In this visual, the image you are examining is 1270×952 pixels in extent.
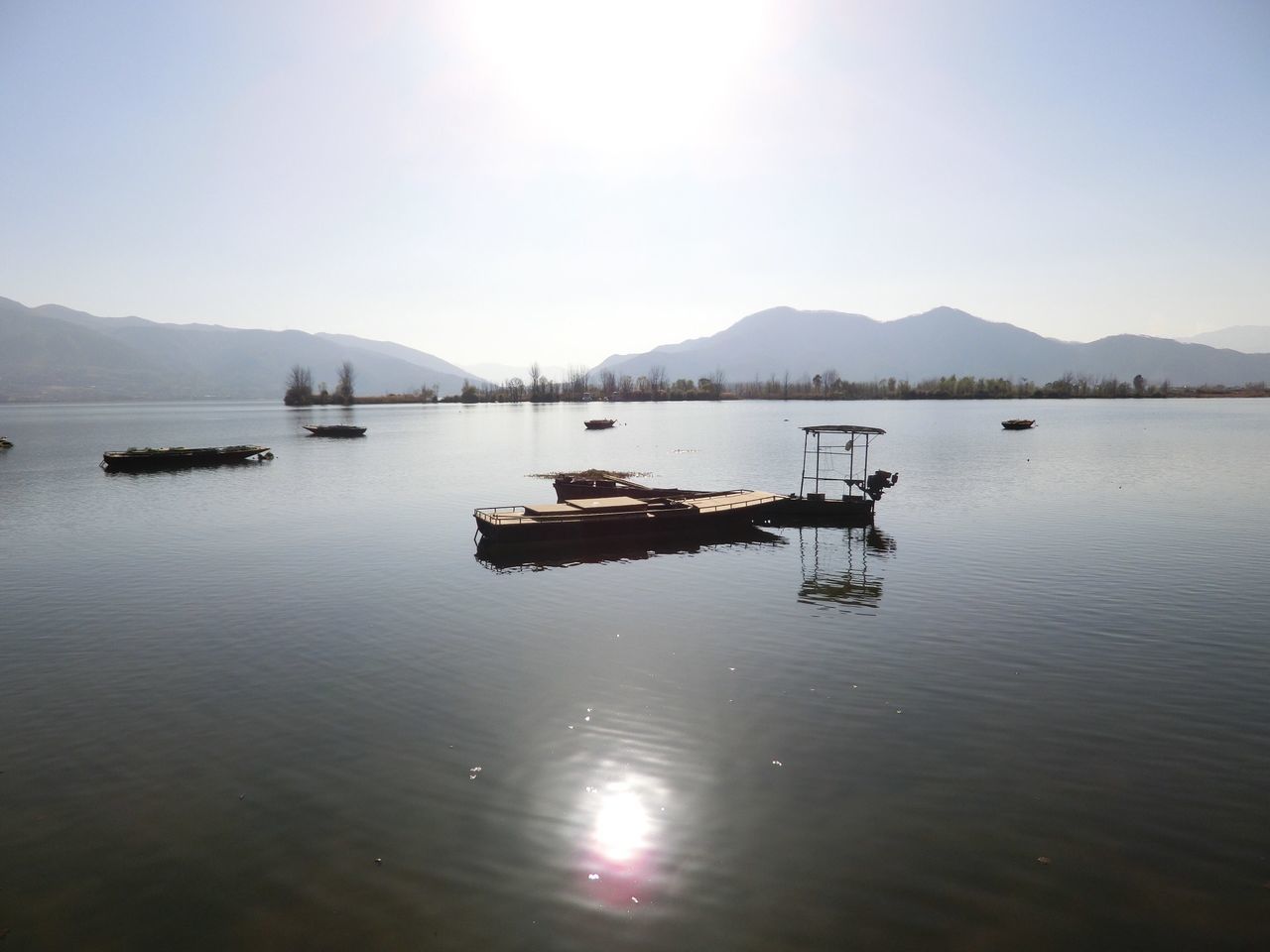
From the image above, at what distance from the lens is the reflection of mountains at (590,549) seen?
108 ft

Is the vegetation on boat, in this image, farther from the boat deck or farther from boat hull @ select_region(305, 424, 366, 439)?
boat hull @ select_region(305, 424, 366, 439)

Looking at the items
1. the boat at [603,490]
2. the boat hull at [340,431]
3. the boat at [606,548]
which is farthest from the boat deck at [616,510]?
the boat hull at [340,431]

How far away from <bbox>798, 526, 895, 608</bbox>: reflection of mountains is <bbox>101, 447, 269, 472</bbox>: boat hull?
69036 mm

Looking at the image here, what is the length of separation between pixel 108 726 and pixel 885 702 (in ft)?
60.3

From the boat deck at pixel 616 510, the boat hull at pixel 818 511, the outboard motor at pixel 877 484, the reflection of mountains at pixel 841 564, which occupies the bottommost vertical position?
the reflection of mountains at pixel 841 564

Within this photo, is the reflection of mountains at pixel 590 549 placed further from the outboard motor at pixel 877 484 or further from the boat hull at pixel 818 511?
the outboard motor at pixel 877 484

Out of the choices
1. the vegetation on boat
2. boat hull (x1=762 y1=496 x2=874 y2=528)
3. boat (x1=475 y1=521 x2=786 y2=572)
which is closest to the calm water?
boat (x1=475 y1=521 x2=786 y2=572)

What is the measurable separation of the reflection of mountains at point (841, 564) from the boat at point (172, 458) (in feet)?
227

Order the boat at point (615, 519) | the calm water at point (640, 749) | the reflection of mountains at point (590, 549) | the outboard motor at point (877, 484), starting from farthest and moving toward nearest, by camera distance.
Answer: the outboard motor at point (877, 484) < the boat at point (615, 519) < the reflection of mountains at point (590, 549) < the calm water at point (640, 749)

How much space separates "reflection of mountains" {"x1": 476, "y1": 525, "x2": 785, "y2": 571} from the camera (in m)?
32.8

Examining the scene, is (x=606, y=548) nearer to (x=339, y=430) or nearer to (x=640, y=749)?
(x=640, y=749)

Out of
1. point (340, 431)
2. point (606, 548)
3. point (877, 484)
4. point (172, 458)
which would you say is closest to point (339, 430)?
point (340, 431)

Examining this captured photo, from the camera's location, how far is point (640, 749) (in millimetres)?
14320

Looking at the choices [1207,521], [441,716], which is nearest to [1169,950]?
[441,716]
